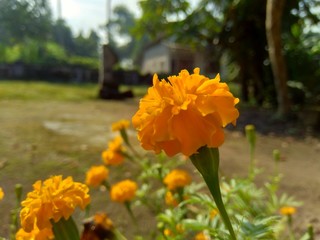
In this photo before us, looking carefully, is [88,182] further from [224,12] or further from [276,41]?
[224,12]

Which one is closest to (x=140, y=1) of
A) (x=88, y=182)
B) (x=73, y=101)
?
(x=73, y=101)

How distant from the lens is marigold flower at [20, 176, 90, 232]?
0.64m

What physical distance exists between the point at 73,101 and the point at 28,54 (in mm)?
13916

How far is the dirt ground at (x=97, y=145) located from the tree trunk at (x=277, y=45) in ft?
1.31

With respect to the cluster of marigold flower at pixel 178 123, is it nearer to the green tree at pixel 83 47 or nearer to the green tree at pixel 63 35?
the green tree at pixel 63 35

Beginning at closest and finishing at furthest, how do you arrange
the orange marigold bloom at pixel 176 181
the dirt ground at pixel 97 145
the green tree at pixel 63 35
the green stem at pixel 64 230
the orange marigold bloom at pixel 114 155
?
the green stem at pixel 64 230 → the orange marigold bloom at pixel 176 181 → the orange marigold bloom at pixel 114 155 → the dirt ground at pixel 97 145 → the green tree at pixel 63 35

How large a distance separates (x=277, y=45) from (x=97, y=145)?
3032mm

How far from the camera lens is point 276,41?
5.33m

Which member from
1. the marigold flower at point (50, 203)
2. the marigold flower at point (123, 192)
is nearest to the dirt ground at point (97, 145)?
the marigold flower at point (123, 192)

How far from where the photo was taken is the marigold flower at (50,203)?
64cm

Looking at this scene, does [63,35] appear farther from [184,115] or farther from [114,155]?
[184,115]

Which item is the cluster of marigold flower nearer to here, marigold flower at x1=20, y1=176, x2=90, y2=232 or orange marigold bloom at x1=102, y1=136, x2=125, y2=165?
marigold flower at x1=20, y1=176, x2=90, y2=232

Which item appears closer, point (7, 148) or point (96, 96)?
point (7, 148)

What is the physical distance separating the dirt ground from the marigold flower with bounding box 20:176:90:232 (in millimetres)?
1194
